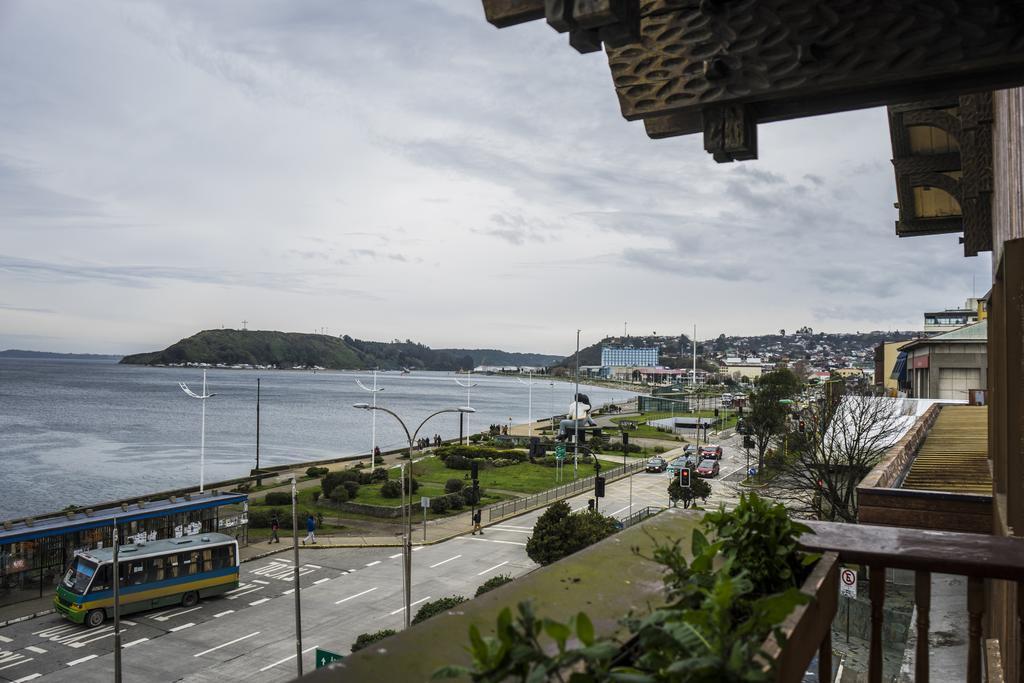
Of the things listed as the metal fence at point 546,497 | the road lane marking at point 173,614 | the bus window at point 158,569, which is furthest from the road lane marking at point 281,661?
the metal fence at point 546,497

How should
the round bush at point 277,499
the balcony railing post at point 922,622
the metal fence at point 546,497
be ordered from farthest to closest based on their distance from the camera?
the round bush at point 277,499
the metal fence at point 546,497
the balcony railing post at point 922,622

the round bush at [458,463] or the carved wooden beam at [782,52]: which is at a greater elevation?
the carved wooden beam at [782,52]

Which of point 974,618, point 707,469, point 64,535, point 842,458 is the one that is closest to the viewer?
A: point 974,618

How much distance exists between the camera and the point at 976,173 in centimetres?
945

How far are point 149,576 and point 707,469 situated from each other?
37039 millimetres

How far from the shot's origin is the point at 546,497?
43906mm

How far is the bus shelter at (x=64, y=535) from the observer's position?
25.5m

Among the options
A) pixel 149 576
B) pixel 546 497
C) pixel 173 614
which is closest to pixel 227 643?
pixel 173 614

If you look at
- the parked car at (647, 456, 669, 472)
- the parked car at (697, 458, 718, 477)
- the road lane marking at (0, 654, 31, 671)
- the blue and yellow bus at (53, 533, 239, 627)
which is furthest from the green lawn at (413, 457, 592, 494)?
the road lane marking at (0, 654, 31, 671)

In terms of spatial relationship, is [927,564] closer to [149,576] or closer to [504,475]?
[149,576]

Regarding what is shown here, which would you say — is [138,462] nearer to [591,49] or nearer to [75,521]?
[75,521]

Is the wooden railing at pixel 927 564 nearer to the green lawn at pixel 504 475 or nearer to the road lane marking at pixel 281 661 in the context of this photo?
the road lane marking at pixel 281 661

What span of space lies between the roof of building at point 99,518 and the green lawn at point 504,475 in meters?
19.3

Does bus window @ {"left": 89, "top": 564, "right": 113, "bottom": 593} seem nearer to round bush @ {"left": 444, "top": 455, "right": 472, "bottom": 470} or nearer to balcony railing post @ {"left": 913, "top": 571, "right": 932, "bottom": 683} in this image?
balcony railing post @ {"left": 913, "top": 571, "right": 932, "bottom": 683}
